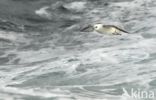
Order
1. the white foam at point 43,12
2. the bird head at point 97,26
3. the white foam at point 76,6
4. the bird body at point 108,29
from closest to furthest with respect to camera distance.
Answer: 1. the bird body at point 108,29
2. the bird head at point 97,26
3. the white foam at point 43,12
4. the white foam at point 76,6

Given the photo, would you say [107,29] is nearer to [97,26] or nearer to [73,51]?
[97,26]

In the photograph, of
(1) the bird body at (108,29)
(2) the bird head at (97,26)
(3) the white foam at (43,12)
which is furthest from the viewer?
(3) the white foam at (43,12)

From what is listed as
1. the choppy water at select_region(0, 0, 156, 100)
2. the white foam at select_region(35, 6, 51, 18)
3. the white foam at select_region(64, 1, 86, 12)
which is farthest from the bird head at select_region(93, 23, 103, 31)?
the white foam at select_region(64, 1, 86, 12)

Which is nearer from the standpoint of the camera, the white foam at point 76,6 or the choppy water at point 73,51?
the choppy water at point 73,51

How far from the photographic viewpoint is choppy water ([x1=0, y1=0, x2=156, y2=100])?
690 cm

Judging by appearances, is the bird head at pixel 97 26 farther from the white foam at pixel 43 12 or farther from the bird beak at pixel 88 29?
the white foam at pixel 43 12

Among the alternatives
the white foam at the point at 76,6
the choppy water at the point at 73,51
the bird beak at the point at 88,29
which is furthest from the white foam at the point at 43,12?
the bird beak at the point at 88,29

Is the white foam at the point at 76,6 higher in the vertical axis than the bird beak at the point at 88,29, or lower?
higher

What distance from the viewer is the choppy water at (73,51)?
22.6 feet

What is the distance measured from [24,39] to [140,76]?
11.7 ft

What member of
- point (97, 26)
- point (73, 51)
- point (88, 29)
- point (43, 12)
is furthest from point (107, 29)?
point (43, 12)

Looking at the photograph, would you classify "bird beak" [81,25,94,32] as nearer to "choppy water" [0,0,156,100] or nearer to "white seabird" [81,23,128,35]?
"white seabird" [81,23,128,35]

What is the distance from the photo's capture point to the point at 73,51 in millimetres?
8961

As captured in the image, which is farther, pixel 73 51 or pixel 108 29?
pixel 108 29
